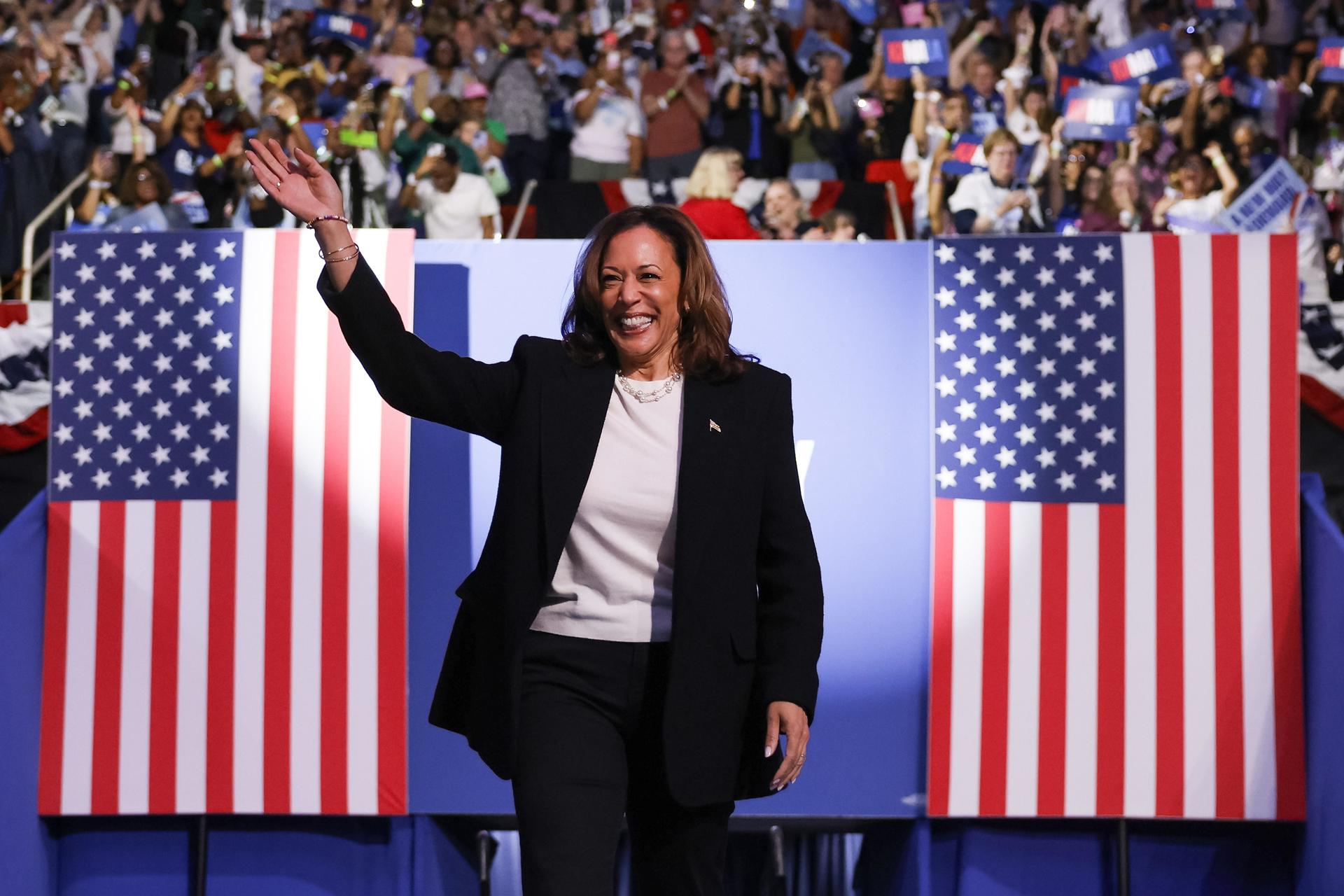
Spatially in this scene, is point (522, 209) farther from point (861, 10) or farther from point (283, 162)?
point (283, 162)

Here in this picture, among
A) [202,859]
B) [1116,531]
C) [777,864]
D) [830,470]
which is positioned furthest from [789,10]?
[202,859]

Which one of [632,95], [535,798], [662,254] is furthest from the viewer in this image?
[632,95]

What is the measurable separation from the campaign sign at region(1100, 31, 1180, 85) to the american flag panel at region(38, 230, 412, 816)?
5659 mm

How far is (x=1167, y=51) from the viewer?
879 centimetres

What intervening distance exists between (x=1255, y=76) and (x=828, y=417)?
6020 millimetres

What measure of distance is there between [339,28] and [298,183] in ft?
26.6

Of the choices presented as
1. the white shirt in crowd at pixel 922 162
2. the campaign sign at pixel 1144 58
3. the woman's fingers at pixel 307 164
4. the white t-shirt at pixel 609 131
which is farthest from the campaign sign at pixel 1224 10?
the woman's fingers at pixel 307 164

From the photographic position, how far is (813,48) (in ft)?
32.3

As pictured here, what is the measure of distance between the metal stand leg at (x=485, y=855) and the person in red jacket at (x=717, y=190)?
3231 millimetres

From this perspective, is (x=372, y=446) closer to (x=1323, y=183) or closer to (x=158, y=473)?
(x=158, y=473)

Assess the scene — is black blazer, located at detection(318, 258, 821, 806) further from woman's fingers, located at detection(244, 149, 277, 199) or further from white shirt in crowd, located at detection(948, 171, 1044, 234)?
white shirt in crowd, located at detection(948, 171, 1044, 234)

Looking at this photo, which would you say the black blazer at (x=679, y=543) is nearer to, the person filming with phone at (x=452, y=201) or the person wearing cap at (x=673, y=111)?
the person filming with phone at (x=452, y=201)

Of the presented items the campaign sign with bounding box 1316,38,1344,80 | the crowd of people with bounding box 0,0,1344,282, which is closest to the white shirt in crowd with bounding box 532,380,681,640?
the crowd of people with bounding box 0,0,1344,282

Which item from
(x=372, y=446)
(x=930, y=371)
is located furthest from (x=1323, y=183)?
(x=372, y=446)
